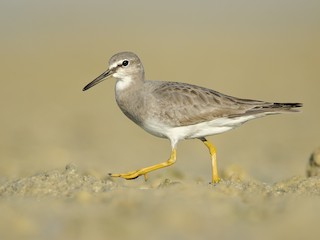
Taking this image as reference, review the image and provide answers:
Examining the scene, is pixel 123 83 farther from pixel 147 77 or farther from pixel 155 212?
pixel 147 77

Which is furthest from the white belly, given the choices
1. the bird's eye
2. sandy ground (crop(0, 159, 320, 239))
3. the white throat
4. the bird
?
sandy ground (crop(0, 159, 320, 239))

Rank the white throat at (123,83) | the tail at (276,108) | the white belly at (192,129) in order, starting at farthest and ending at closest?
the white throat at (123,83), the tail at (276,108), the white belly at (192,129)

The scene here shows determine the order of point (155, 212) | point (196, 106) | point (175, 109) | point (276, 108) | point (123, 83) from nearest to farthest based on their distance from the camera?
point (155, 212), point (175, 109), point (196, 106), point (276, 108), point (123, 83)

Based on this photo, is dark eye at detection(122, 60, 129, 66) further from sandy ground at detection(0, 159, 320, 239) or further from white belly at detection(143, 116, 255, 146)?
sandy ground at detection(0, 159, 320, 239)

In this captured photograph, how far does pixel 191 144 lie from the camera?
71.3 feet

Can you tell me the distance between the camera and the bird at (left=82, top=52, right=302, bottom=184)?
11242 mm

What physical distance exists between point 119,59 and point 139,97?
3.03ft

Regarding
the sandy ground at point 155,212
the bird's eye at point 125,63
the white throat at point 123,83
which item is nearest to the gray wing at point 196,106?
the white throat at point 123,83

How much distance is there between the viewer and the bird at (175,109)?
36.9 ft

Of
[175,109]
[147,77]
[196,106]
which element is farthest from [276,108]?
[147,77]

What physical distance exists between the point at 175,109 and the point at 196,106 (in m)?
0.37

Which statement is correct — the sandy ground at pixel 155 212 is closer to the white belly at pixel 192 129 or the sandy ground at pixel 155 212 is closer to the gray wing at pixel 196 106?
the white belly at pixel 192 129

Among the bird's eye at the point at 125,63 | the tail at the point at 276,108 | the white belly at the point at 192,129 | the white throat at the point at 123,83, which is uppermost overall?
the bird's eye at the point at 125,63

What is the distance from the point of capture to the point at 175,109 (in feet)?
37.2
